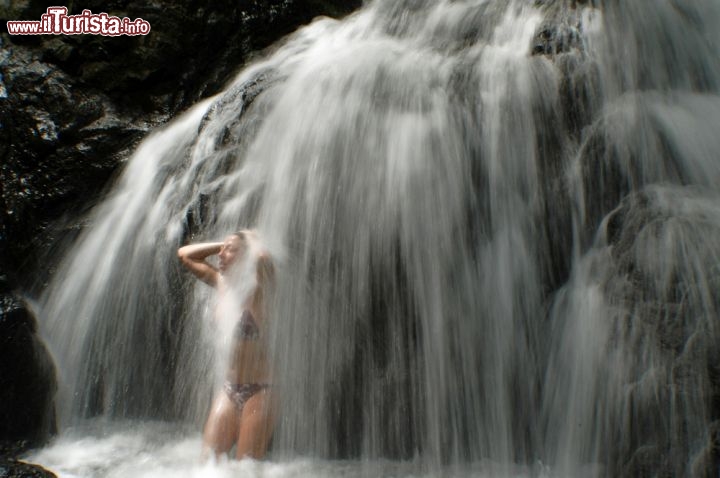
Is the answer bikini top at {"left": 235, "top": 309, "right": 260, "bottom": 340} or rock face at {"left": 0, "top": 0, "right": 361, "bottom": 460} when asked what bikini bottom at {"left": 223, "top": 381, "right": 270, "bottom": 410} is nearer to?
bikini top at {"left": 235, "top": 309, "right": 260, "bottom": 340}

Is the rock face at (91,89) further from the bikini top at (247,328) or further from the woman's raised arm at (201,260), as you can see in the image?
the bikini top at (247,328)

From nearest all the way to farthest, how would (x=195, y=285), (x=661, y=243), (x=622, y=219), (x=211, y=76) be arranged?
(x=661, y=243) → (x=622, y=219) → (x=195, y=285) → (x=211, y=76)

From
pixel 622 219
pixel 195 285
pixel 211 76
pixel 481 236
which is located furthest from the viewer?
pixel 211 76

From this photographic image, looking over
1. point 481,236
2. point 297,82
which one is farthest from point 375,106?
point 481,236

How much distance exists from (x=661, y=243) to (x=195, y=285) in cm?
332

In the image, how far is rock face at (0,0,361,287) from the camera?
6.50 meters

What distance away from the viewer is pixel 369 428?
4.39 metres

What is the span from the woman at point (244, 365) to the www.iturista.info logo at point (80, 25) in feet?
15.6

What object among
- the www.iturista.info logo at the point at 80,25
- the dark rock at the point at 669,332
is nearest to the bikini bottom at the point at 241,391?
the dark rock at the point at 669,332

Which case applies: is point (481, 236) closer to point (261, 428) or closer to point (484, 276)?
point (484, 276)

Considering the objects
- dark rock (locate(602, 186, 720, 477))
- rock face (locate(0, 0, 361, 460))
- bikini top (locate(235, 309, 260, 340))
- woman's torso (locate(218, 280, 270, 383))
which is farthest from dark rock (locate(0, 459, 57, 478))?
dark rock (locate(602, 186, 720, 477))

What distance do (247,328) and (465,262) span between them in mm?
1509

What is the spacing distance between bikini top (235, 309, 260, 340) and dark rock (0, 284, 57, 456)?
1.88m

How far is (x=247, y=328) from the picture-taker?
4.19 metres
